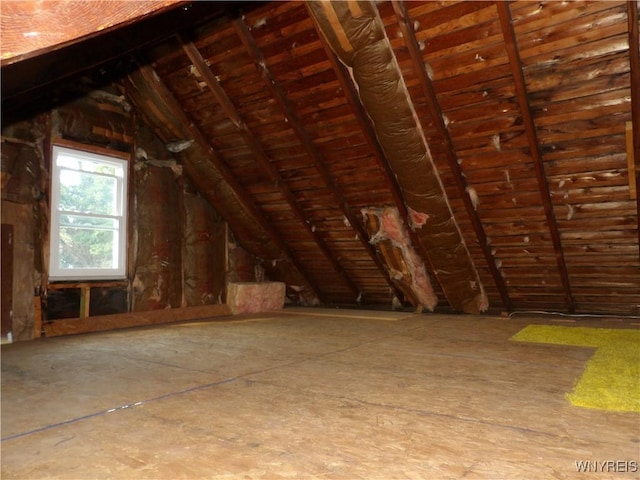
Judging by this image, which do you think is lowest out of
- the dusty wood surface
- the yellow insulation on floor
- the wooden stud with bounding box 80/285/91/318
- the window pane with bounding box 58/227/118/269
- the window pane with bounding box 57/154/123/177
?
the yellow insulation on floor

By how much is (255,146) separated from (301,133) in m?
0.62

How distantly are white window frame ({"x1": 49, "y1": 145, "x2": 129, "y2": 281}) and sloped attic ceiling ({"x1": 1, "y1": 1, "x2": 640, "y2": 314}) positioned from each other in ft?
2.44

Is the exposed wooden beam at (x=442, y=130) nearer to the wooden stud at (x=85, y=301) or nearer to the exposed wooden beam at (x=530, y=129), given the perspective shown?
the exposed wooden beam at (x=530, y=129)

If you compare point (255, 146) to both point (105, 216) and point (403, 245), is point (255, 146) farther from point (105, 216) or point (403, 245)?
point (403, 245)

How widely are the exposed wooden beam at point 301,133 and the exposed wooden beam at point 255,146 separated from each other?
22.0 inches

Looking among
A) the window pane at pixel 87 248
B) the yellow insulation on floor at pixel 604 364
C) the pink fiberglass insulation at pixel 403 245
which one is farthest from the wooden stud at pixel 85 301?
the yellow insulation on floor at pixel 604 364

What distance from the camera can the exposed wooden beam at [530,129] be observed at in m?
3.09

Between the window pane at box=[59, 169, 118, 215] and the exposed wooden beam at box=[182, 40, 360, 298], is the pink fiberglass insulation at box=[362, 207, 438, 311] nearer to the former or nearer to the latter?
the exposed wooden beam at box=[182, 40, 360, 298]

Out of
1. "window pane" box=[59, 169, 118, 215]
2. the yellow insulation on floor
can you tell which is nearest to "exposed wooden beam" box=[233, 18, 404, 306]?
the yellow insulation on floor

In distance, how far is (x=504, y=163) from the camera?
155 inches

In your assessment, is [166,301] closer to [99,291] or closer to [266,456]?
[99,291]

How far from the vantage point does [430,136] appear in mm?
3943

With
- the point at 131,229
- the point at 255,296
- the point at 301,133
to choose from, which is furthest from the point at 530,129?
the point at 131,229

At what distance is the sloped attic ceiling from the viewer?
3.24 meters
